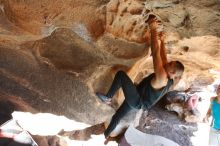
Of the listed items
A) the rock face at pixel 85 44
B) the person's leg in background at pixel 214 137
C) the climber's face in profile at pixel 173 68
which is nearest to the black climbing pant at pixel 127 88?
the rock face at pixel 85 44

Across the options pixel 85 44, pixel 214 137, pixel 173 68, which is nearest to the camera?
pixel 173 68

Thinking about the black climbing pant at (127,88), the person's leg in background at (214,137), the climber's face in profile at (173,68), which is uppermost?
the climber's face in profile at (173,68)

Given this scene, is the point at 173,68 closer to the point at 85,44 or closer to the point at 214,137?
the point at 85,44

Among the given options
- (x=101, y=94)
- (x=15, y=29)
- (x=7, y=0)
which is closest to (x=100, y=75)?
(x=101, y=94)

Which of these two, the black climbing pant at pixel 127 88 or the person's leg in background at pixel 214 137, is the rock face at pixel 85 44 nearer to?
the black climbing pant at pixel 127 88

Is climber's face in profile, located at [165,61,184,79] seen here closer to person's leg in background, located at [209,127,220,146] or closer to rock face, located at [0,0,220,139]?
rock face, located at [0,0,220,139]

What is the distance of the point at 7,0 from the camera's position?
2285 mm

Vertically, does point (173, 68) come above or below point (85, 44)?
below

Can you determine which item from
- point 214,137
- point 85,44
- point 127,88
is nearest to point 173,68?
point 127,88

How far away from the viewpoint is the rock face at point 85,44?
2.39 m

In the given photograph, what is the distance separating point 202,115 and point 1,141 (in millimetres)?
3422

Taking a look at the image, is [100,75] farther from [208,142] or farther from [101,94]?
[208,142]

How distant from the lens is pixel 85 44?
300 centimetres

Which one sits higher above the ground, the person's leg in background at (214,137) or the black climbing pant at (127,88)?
the black climbing pant at (127,88)
